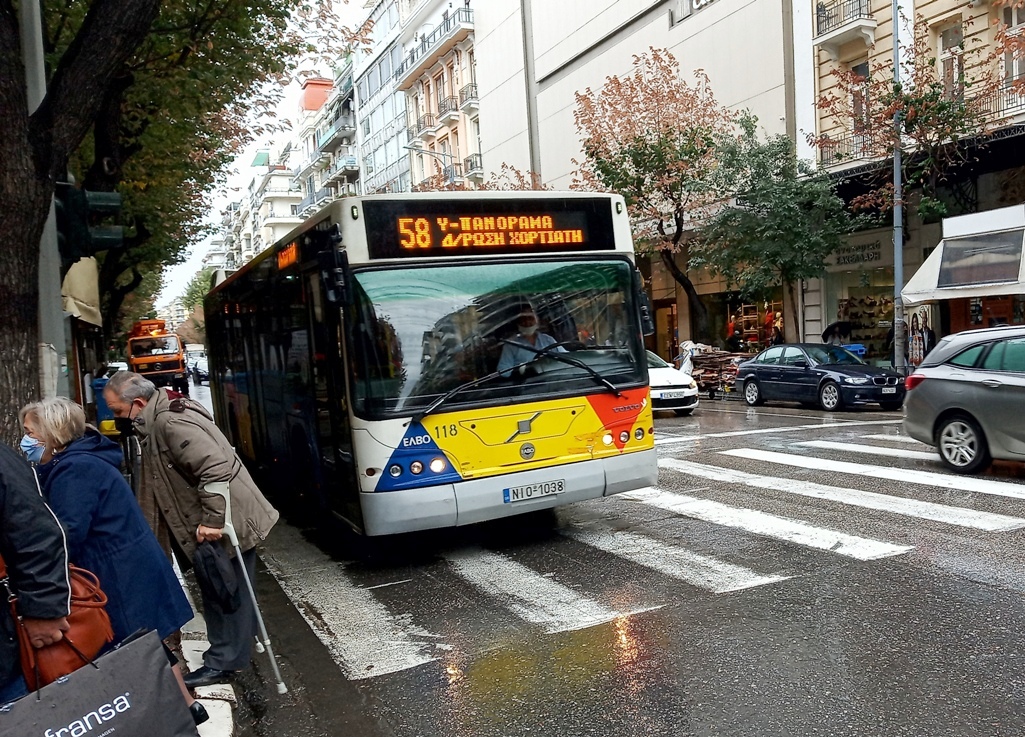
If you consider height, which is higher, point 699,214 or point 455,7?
point 455,7

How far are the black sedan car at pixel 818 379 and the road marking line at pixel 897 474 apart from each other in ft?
20.7

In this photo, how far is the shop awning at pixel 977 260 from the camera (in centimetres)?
1552

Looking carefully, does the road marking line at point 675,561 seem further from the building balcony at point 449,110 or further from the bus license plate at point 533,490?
the building balcony at point 449,110

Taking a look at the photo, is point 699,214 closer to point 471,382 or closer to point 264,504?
point 471,382

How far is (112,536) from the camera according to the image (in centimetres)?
380

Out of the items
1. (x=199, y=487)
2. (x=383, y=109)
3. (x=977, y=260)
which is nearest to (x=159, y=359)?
(x=383, y=109)

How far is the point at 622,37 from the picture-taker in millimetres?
33812

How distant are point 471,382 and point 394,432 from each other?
713 mm

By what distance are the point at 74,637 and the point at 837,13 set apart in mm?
25304

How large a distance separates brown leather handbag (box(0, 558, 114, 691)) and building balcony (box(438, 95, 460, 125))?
48.7 meters

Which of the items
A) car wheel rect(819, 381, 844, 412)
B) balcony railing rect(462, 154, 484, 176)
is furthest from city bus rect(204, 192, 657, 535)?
balcony railing rect(462, 154, 484, 176)

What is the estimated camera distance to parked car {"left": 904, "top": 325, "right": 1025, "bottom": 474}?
9.03m

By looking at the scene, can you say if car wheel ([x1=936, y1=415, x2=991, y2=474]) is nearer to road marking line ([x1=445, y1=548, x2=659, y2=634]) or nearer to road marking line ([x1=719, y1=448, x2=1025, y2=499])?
road marking line ([x1=719, y1=448, x2=1025, y2=499])

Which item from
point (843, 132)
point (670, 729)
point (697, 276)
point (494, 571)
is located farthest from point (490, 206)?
point (697, 276)
